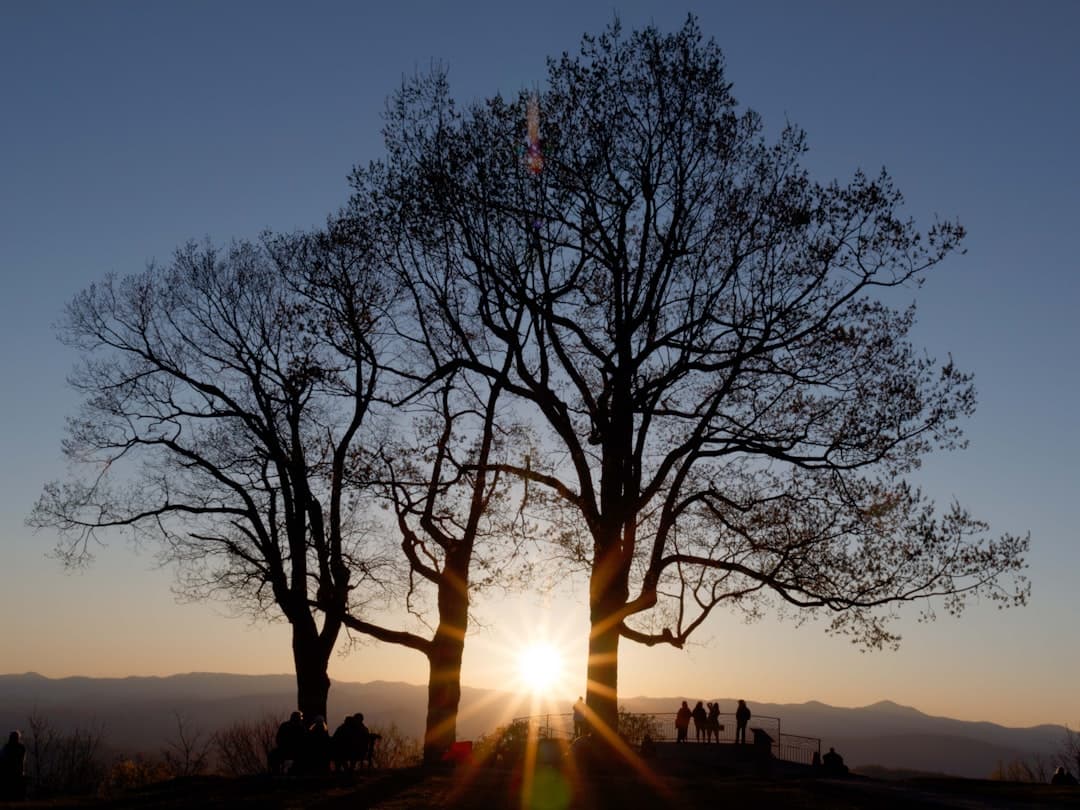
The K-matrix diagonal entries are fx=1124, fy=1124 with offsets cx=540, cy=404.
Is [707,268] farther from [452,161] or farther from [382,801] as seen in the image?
[382,801]

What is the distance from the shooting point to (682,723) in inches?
1601

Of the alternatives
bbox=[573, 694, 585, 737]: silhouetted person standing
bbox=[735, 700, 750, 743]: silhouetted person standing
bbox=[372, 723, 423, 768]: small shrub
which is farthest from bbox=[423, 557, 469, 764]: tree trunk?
bbox=[735, 700, 750, 743]: silhouetted person standing

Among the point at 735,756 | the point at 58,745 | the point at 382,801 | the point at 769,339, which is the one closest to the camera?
the point at 382,801

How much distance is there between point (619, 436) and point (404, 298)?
28.4 feet

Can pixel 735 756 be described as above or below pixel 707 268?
below

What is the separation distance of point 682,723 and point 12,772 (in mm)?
24021

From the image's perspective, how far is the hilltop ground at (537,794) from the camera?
19641 mm

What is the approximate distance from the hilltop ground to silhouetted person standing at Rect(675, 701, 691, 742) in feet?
48.8

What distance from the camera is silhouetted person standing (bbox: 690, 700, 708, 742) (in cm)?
3997

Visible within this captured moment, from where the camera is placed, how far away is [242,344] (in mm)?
37656

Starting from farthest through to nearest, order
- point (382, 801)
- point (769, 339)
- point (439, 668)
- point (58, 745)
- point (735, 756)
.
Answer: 1. point (58, 745)
2. point (735, 756)
3. point (439, 668)
4. point (769, 339)
5. point (382, 801)

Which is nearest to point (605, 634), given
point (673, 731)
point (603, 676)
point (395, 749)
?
point (603, 676)

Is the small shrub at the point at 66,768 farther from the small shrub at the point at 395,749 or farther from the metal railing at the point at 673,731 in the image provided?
the metal railing at the point at 673,731

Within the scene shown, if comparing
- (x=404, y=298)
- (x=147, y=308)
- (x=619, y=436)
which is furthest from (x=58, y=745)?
(x=619, y=436)
